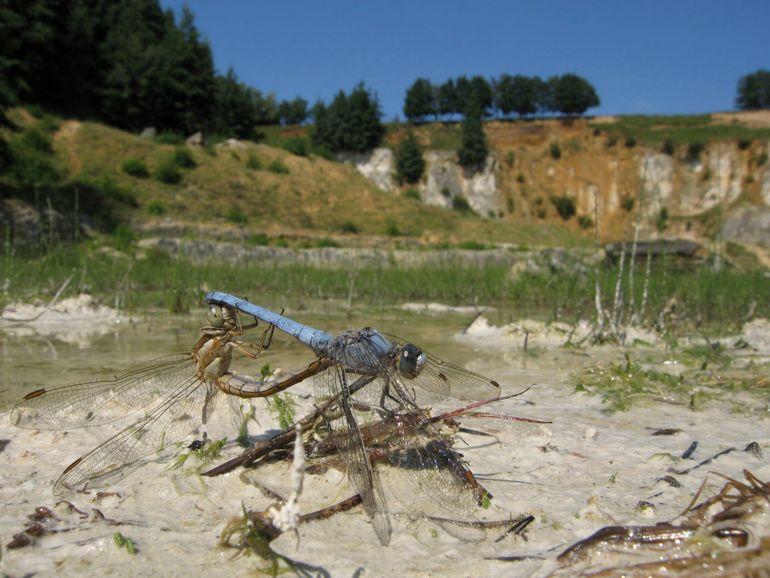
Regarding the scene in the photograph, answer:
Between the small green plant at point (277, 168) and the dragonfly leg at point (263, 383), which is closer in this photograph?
the dragonfly leg at point (263, 383)

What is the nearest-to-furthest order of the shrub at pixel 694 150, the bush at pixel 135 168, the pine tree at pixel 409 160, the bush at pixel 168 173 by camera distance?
the bush at pixel 135 168
the bush at pixel 168 173
the shrub at pixel 694 150
the pine tree at pixel 409 160

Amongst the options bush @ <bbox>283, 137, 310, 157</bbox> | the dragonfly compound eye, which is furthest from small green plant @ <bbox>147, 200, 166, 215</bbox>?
the dragonfly compound eye

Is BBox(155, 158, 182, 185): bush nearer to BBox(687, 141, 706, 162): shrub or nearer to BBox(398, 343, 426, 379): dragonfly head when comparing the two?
BBox(398, 343, 426, 379): dragonfly head

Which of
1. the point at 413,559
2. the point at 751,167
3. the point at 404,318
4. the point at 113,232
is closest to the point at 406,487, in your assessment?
the point at 413,559

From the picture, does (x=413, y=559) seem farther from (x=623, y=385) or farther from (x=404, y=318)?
(x=404, y=318)

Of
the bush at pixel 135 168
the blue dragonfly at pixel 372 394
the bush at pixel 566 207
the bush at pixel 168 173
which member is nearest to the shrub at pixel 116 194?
the bush at pixel 135 168

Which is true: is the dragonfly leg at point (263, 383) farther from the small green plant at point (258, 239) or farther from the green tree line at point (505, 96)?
the green tree line at point (505, 96)

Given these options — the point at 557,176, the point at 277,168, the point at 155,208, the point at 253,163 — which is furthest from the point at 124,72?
the point at 557,176

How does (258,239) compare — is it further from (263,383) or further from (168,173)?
(263,383)
